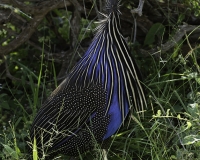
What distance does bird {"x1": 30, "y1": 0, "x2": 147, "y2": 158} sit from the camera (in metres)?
2.62

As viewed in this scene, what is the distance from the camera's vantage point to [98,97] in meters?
2.61

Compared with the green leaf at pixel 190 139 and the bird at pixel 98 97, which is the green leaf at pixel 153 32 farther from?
the green leaf at pixel 190 139

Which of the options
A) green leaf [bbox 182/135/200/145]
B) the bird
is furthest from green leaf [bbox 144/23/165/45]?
green leaf [bbox 182/135/200/145]

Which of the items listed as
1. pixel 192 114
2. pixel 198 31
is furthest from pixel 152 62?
pixel 192 114

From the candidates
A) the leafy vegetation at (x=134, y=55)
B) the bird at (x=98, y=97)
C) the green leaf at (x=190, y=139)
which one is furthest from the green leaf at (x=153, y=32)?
the green leaf at (x=190, y=139)

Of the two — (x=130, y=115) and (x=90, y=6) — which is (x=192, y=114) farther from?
(x=90, y=6)

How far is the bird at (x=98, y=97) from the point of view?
2621 millimetres

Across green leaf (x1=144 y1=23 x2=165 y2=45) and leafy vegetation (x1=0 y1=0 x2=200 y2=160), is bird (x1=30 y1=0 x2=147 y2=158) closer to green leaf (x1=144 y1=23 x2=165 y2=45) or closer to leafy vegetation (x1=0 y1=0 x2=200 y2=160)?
leafy vegetation (x1=0 y1=0 x2=200 y2=160)

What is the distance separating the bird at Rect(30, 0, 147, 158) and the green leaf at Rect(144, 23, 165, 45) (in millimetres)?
684

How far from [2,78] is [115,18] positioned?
113 centimetres

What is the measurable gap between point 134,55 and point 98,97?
31.0 inches

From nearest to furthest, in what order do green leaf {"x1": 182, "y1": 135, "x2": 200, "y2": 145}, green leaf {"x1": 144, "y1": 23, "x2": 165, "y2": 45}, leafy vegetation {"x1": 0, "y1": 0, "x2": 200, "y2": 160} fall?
green leaf {"x1": 182, "y1": 135, "x2": 200, "y2": 145} < leafy vegetation {"x1": 0, "y1": 0, "x2": 200, "y2": 160} < green leaf {"x1": 144, "y1": 23, "x2": 165, "y2": 45}

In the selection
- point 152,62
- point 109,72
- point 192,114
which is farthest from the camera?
point 152,62

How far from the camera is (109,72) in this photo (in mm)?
2650
